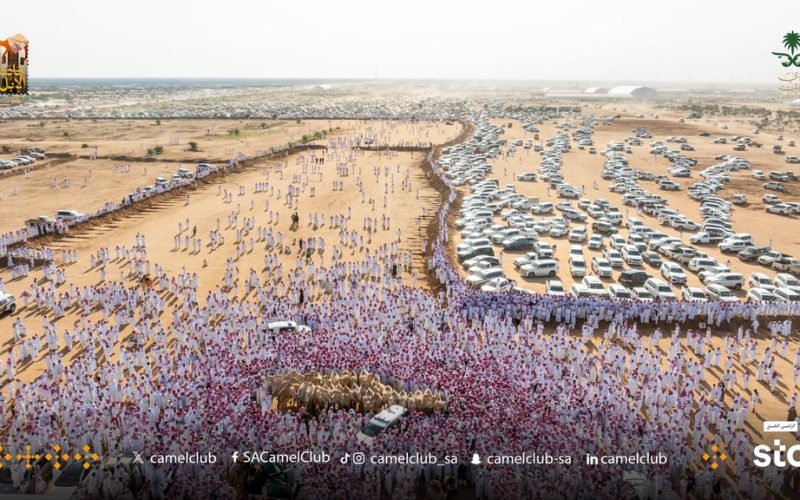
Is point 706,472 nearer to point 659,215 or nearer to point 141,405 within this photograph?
point 141,405

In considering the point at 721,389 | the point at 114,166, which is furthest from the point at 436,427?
the point at 114,166

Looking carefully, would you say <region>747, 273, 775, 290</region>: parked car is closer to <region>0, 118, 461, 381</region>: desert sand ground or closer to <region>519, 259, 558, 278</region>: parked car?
<region>519, 259, 558, 278</region>: parked car

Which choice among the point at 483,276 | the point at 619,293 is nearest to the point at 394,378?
the point at 483,276

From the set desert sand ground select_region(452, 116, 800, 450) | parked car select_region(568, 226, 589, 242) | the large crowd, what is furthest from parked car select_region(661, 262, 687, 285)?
parked car select_region(568, 226, 589, 242)

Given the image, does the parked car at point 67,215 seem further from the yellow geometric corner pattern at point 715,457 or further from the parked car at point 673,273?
the yellow geometric corner pattern at point 715,457

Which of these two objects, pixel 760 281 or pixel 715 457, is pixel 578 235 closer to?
pixel 760 281

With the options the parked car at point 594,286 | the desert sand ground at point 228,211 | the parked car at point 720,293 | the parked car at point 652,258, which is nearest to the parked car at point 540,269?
the parked car at point 594,286
